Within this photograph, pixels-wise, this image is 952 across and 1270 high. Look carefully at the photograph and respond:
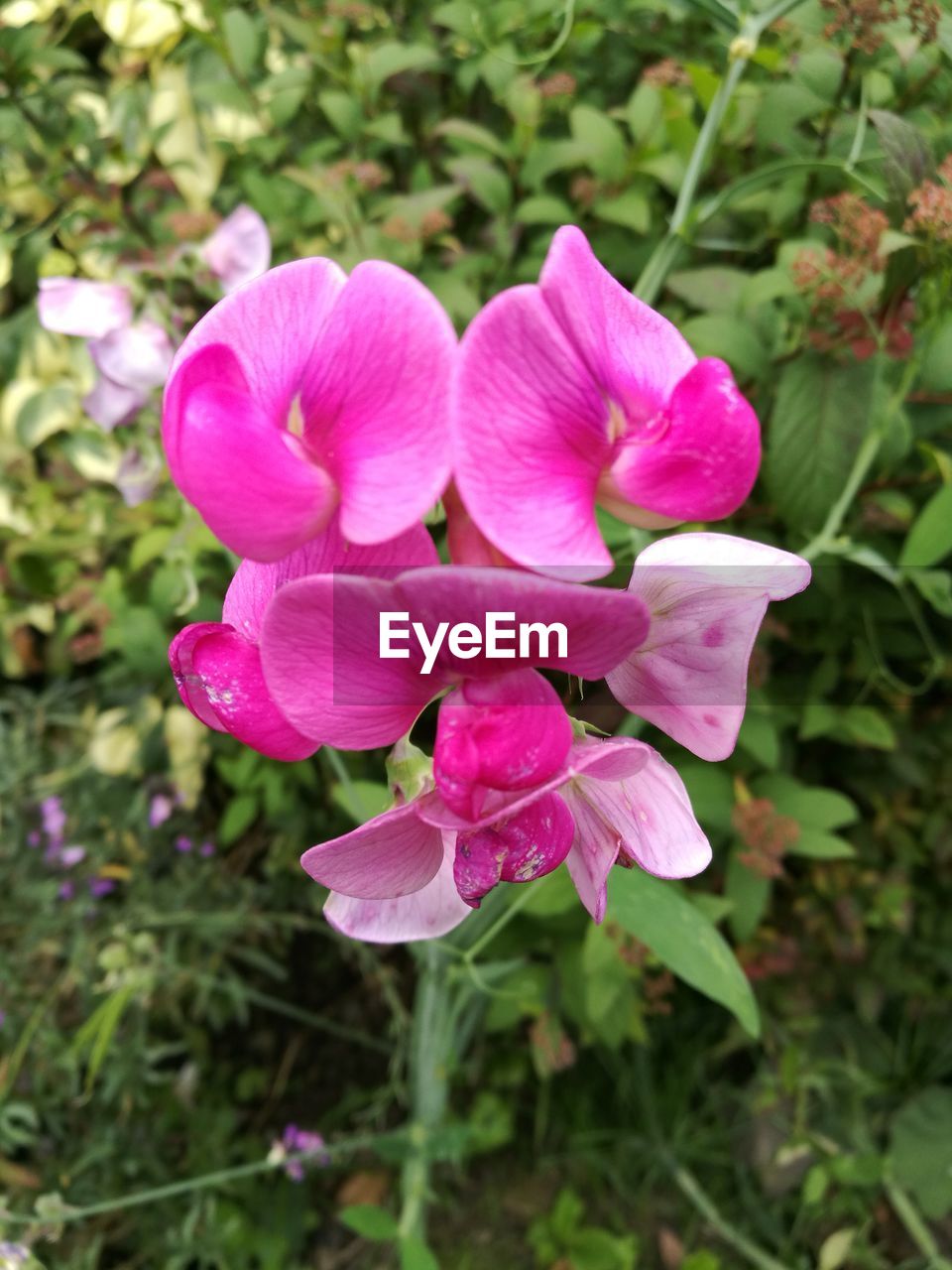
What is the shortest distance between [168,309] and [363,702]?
23.2 inches

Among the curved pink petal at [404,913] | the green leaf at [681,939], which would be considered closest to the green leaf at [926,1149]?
the green leaf at [681,939]

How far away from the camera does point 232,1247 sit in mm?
1061

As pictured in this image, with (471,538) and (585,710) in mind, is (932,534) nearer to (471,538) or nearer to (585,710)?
(585,710)

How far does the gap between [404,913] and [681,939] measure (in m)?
0.20

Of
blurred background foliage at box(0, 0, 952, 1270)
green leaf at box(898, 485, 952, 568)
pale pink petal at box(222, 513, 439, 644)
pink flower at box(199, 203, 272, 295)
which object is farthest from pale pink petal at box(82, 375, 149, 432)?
green leaf at box(898, 485, 952, 568)

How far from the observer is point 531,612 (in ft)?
1.09

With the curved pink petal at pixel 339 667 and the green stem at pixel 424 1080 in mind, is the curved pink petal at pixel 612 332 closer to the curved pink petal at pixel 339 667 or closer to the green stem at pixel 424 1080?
the curved pink petal at pixel 339 667

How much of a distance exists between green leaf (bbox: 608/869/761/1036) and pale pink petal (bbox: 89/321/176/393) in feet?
1.95

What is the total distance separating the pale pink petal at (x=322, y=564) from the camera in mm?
381

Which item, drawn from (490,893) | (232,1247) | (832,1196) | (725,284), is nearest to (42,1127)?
(232,1247)

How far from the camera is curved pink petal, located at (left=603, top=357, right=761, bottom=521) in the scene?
0.37 metres

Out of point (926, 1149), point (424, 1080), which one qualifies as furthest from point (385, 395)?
point (926, 1149)

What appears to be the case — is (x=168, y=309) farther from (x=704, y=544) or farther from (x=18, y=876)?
(x=18, y=876)

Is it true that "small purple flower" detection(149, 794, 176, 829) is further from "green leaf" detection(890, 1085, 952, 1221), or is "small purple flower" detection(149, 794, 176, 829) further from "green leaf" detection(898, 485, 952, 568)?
"green leaf" detection(890, 1085, 952, 1221)
